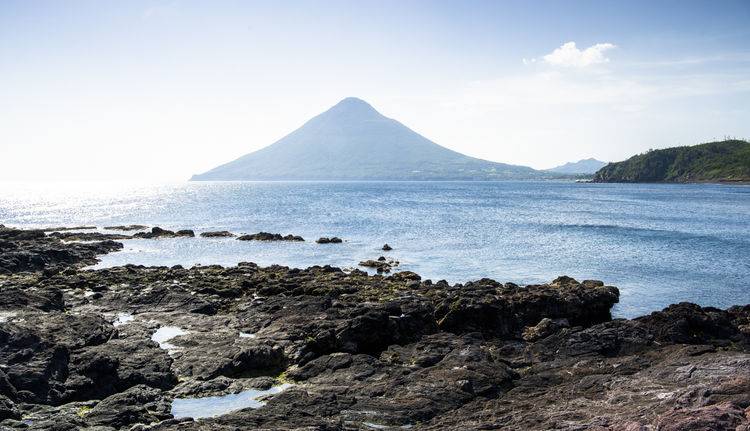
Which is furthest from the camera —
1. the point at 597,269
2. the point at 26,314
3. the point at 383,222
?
the point at 383,222

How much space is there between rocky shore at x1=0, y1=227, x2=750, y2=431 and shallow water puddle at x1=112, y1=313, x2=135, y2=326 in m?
0.11

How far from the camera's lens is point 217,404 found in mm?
17453

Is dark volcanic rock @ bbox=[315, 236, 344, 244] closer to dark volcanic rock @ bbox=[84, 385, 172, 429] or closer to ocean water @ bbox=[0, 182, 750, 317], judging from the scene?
ocean water @ bbox=[0, 182, 750, 317]

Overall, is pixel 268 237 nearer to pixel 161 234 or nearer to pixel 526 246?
pixel 161 234

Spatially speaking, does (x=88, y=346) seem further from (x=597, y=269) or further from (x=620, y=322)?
(x=597, y=269)

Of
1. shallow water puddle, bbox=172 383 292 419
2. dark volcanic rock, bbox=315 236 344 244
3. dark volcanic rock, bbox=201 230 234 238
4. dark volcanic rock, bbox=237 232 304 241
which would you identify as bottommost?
shallow water puddle, bbox=172 383 292 419

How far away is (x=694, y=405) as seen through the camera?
13156 mm

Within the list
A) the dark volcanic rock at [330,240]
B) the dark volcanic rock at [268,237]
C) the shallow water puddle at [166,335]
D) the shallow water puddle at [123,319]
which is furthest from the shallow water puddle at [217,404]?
the dark volcanic rock at [268,237]

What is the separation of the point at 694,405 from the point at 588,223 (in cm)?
7058

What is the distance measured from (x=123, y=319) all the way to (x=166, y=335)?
13.8 feet

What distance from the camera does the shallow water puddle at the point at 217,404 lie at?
658 inches

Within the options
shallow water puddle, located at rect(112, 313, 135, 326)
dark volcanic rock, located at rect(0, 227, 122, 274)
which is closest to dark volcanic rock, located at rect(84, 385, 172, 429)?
shallow water puddle, located at rect(112, 313, 135, 326)

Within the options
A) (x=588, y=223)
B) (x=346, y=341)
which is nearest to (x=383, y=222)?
(x=588, y=223)

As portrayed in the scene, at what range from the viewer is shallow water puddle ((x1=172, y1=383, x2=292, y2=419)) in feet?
54.9
